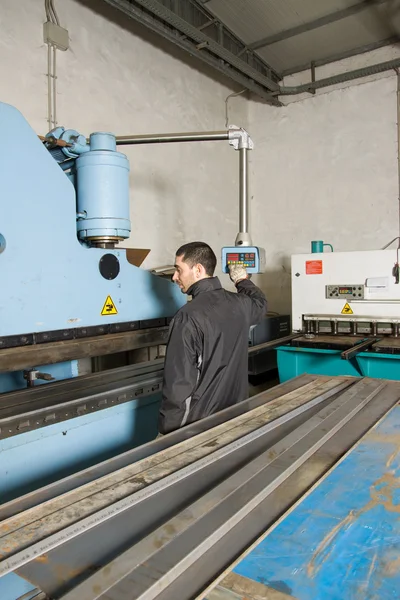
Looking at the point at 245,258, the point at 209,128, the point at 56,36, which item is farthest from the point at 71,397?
the point at 209,128

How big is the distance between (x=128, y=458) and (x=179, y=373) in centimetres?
43

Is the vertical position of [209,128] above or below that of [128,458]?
above

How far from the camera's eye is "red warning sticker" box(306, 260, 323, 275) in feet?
8.07

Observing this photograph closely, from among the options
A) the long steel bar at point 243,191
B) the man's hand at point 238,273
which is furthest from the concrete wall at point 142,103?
the man's hand at point 238,273

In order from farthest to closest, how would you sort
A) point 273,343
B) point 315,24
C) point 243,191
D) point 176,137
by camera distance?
point 315,24, point 273,343, point 243,191, point 176,137

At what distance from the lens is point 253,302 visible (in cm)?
157

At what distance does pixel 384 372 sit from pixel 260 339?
2.67 feet

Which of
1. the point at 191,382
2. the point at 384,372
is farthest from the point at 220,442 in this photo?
the point at 384,372

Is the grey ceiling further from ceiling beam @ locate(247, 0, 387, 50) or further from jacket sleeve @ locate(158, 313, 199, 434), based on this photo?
jacket sleeve @ locate(158, 313, 199, 434)

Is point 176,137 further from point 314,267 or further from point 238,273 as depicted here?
point 314,267

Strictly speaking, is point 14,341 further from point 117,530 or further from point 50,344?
point 117,530

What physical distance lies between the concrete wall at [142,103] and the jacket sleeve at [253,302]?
117 cm

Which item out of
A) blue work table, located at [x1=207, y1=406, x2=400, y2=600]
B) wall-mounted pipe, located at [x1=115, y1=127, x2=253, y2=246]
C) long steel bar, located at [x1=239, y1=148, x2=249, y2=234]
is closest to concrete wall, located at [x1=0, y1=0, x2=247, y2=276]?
wall-mounted pipe, located at [x1=115, y1=127, x2=253, y2=246]

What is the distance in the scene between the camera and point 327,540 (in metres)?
0.58
